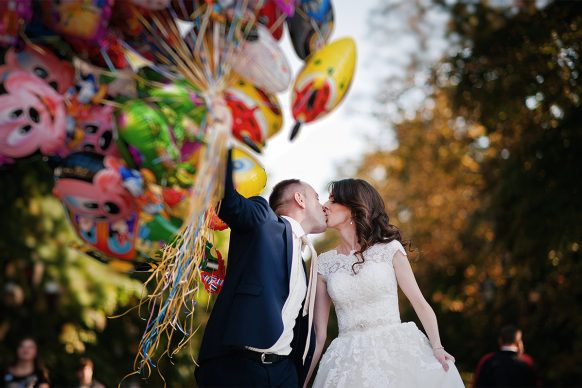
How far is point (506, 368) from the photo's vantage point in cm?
664

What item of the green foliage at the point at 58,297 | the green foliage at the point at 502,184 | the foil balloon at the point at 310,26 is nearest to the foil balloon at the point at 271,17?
the foil balloon at the point at 310,26

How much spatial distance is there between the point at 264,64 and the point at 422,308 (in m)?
1.67

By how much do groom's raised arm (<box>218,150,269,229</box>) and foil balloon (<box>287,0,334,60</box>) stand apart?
165 centimetres

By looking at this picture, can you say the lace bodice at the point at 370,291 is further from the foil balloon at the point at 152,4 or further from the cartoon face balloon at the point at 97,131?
the foil balloon at the point at 152,4

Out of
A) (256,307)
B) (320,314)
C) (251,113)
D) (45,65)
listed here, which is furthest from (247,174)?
(45,65)

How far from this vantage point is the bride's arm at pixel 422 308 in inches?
146

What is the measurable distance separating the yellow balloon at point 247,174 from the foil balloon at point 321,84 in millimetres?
567

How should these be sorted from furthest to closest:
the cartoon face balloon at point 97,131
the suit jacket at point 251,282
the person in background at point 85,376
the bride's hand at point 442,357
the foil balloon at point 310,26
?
the person in background at point 85,376 < the foil balloon at point 310,26 < the cartoon face balloon at point 97,131 < the bride's hand at point 442,357 < the suit jacket at point 251,282

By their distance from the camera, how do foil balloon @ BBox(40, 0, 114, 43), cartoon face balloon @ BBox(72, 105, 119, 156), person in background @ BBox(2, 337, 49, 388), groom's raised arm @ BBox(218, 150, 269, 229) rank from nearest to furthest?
groom's raised arm @ BBox(218, 150, 269, 229)
foil balloon @ BBox(40, 0, 114, 43)
cartoon face balloon @ BBox(72, 105, 119, 156)
person in background @ BBox(2, 337, 49, 388)

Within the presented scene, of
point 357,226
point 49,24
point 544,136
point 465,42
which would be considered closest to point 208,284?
point 357,226

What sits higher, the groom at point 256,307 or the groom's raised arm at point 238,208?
the groom's raised arm at point 238,208

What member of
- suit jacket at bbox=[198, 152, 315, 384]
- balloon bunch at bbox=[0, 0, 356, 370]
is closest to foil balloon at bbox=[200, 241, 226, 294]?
balloon bunch at bbox=[0, 0, 356, 370]

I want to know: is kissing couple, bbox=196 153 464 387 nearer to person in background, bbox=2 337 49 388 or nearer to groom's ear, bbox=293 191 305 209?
groom's ear, bbox=293 191 305 209

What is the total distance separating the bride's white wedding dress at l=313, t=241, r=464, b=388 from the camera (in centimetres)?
368
